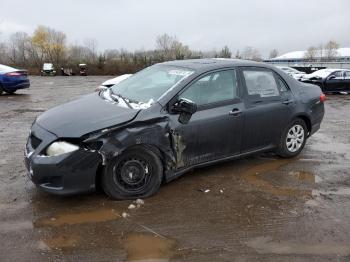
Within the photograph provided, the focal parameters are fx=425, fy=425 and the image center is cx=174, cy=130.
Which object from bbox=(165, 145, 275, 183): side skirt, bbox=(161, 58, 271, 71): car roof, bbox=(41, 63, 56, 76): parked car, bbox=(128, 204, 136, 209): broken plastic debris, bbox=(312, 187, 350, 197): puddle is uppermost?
bbox=(41, 63, 56, 76): parked car

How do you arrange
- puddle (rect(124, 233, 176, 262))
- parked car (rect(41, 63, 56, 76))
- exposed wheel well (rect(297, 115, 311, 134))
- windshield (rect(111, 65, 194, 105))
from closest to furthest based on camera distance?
1. puddle (rect(124, 233, 176, 262))
2. windshield (rect(111, 65, 194, 105))
3. exposed wheel well (rect(297, 115, 311, 134))
4. parked car (rect(41, 63, 56, 76))

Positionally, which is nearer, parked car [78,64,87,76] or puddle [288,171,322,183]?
puddle [288,171,322,183]

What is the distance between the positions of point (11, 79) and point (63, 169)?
14.4 metres

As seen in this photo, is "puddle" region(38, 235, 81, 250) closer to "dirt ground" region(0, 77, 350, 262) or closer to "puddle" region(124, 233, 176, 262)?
"dirt ground" region(0, 77, 350, 262)

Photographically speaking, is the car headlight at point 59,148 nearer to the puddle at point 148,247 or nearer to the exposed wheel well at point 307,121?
the puddle at point 148,247

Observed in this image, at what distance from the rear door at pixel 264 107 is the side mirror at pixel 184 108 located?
3.28ft

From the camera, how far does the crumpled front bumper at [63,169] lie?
4.52 metres

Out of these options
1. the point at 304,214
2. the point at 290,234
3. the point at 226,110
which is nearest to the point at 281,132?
the point at 226,110

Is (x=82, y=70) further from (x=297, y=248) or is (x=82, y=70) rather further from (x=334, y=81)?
(x=297, y=248)

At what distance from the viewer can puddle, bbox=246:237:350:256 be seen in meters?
3.86

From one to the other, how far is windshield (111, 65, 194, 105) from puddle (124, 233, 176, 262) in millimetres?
1770

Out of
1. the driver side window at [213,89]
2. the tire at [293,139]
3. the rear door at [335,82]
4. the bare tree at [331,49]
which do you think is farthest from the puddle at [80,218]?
the bare tree at [331,49]

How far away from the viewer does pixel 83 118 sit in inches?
192

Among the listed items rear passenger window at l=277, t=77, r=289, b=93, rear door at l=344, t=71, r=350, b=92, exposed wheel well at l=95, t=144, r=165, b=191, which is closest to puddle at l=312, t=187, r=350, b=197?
rear passenger window at l=277, t=77, r=289, b=93
